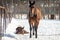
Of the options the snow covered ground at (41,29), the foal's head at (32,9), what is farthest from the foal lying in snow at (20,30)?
the foal's head at (32,9)

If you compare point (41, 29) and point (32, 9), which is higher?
point (32, 9)

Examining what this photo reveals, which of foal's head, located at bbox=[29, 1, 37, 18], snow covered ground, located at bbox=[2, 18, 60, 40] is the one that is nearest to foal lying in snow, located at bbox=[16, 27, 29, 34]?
snow covered ground, located at bbox=[2, 18, 60, 40]

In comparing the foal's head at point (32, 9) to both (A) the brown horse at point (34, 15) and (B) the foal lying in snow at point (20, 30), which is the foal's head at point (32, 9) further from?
(B) the foal lying in snow at point (20, 30)

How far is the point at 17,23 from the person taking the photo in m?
1.95

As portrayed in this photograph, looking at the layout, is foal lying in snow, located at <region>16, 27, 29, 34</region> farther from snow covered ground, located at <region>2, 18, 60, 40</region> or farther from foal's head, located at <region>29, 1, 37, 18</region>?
foal's head, located at <region>29, 1, 37, 18</region>

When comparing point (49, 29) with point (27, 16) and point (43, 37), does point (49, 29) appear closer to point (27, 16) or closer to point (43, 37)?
point (43, 37)

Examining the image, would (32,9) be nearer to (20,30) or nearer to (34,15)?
(34,15)

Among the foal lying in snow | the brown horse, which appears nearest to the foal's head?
the brown horse

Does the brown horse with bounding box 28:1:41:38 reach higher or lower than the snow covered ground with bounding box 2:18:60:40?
higher

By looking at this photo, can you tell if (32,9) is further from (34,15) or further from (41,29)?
(41,29)

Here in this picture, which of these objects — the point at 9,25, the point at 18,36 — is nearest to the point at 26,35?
the point at 18,36

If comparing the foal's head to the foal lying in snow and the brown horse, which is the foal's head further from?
the foal lying in snow

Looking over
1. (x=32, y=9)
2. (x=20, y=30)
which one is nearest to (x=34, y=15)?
(x=32, y=9)

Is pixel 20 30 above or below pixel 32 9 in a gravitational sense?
below
